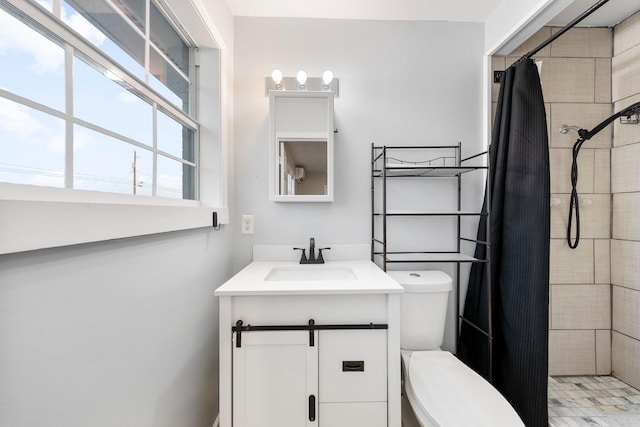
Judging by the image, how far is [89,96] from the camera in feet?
2.39

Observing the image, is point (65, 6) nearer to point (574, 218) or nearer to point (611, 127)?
point (574, 218)

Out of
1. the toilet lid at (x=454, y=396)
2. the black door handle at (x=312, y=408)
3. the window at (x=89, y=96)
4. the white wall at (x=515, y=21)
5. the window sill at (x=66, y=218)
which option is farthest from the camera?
the white wall at (x=515, y=21)

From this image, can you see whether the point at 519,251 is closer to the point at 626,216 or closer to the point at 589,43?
the point at 626,216

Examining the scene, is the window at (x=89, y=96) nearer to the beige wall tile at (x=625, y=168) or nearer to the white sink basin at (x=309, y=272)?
the white sink basin at (x=309, y=272)

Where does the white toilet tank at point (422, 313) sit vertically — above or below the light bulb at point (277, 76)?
below

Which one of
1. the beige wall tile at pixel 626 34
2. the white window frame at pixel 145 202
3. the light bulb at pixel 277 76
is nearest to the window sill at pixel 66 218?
the white window frame at pixel 145 202

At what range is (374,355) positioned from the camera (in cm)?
105

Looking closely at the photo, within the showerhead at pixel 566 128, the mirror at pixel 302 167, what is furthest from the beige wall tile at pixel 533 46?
the mirror at pixel 302 167

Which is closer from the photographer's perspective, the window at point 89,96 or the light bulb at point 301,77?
the window at point 89,96

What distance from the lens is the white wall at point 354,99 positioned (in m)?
1.63

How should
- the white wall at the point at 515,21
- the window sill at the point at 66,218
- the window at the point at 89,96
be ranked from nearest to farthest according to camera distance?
the window sill at the point at 66,218 < the window at the point at 89,96 < the white wall at the point at 515,21

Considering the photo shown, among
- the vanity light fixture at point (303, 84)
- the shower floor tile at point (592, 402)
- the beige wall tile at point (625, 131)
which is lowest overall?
the shower floor tile at point (592, 402)

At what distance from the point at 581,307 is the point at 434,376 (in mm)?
1318

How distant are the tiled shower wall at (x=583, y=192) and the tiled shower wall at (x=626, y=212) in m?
0.03
